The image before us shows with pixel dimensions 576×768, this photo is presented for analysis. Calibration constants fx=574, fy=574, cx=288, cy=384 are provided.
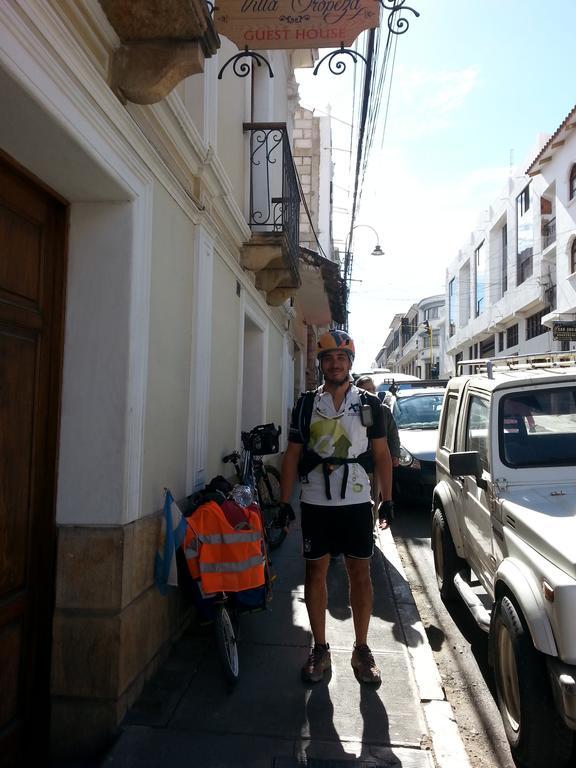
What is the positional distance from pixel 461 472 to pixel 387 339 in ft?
293

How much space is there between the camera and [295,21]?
11.3ft

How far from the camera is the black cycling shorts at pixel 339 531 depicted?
3.32 meters

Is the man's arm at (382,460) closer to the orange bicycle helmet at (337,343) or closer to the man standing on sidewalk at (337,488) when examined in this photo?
the man standing on sidewalk at (337,488)

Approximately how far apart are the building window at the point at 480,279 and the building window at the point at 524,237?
5773 millimetres

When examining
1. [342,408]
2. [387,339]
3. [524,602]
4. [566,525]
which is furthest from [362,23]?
[387,339]

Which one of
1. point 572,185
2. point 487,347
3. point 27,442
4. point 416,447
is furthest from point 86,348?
point 487,347

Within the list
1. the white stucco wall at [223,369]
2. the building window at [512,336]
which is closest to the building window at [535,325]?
the building window at [512,336]

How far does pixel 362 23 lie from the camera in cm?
339

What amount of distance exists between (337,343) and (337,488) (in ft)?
2.89

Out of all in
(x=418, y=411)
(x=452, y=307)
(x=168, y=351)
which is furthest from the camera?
(x=452, y=307)

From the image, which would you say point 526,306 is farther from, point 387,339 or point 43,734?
point 387,339

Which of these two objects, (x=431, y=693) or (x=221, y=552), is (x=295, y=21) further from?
(x=431, y=693)

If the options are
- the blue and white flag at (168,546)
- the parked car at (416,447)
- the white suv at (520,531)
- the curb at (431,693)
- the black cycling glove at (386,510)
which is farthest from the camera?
the parked car at (416,447)

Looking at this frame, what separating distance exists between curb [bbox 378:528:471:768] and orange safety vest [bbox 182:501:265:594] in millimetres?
1117
